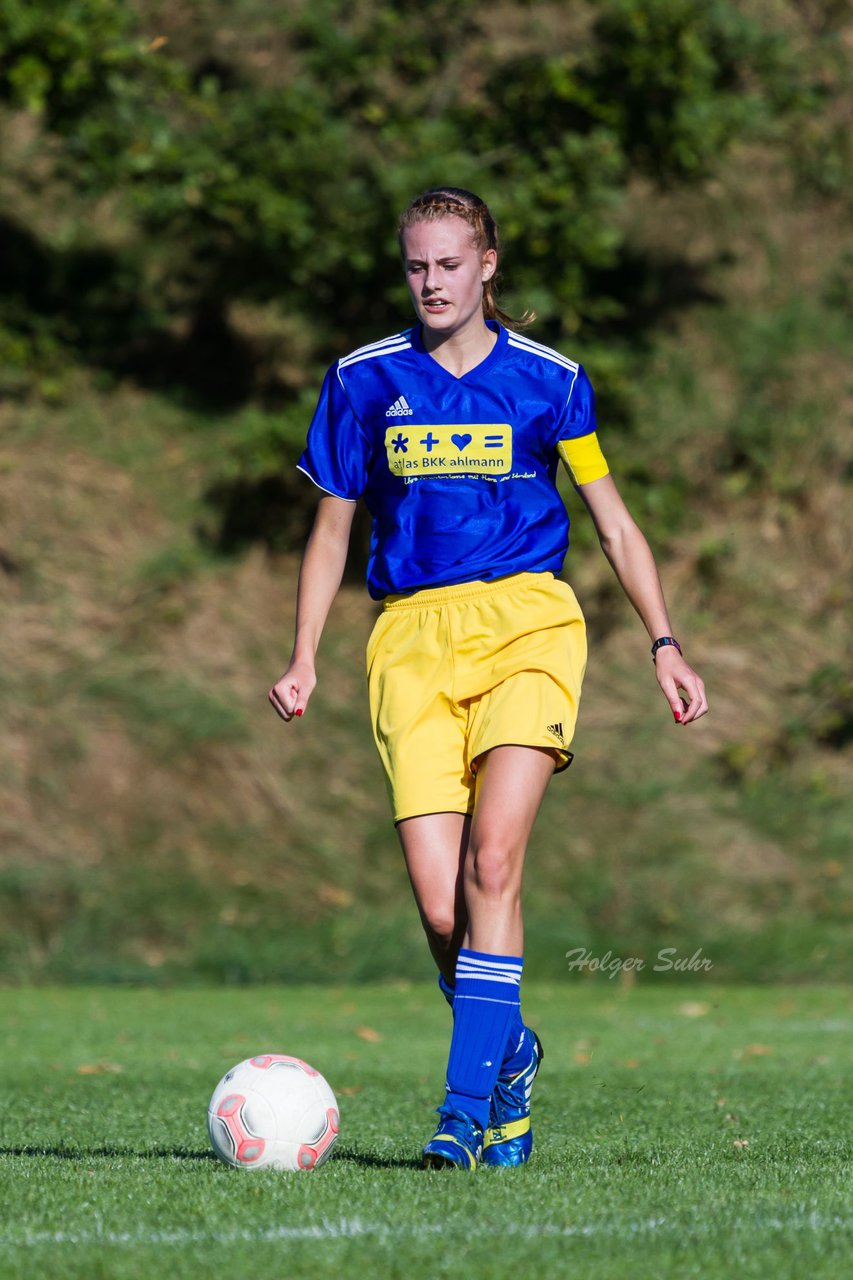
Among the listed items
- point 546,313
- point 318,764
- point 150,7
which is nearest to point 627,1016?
point 318,764

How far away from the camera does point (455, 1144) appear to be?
399 centimetres

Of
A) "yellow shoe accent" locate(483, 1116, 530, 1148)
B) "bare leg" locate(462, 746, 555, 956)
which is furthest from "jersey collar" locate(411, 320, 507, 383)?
"yellow shoe accent" locate(483, 1116, 530, 1148)

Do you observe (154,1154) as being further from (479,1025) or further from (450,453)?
(450,453)

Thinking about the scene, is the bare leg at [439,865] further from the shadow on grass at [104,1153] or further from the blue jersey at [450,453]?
the shadow on grass at [104,1153]

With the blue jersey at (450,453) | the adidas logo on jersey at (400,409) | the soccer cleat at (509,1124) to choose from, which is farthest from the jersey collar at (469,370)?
the soccer cleat at (509,1124)

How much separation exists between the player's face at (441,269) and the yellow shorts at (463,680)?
0.73 m

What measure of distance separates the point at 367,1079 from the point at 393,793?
118 inches

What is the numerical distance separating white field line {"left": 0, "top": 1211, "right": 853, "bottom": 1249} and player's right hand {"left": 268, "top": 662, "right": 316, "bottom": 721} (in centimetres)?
143

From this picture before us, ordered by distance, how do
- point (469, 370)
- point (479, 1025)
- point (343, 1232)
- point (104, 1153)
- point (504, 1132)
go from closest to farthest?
point (343, 1232)
point (479, 1025)
point (504, 1132)
point (469, 370)
point (104, 1153)

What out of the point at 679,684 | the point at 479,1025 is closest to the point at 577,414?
the point at 679,684

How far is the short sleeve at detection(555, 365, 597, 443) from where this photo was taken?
4551 millimetres

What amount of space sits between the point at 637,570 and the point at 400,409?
2.58 ft

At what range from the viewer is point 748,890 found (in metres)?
13.4

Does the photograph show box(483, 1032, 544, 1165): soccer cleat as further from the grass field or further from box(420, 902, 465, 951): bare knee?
box(420, 902, 465, 951): bare knee
